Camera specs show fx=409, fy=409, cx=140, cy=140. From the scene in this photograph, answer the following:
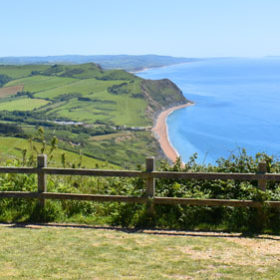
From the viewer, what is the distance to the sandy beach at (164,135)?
11569 cm

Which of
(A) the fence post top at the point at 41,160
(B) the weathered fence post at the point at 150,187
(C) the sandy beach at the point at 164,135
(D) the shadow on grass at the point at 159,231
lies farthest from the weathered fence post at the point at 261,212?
(C) the sandy beach at the point at 164,135

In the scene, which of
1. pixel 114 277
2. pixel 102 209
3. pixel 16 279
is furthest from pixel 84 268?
pixel 102 209

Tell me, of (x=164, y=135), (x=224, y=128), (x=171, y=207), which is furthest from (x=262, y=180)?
(x=224, y=128)

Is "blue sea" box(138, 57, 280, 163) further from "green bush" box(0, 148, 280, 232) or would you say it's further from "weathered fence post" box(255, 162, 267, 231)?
"weathered fence post" box(255, 162, 267, 231)

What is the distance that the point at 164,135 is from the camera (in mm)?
145375

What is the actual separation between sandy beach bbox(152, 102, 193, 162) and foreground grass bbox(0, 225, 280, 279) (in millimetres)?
89668

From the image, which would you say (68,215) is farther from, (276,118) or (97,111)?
(97,111)

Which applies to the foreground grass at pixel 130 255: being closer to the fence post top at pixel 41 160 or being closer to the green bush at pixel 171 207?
the green bush at pixel 171 207

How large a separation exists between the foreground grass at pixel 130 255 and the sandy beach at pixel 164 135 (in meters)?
89.7

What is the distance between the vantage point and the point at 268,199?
7973mm

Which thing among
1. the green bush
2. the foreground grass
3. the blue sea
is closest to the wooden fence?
the green bush

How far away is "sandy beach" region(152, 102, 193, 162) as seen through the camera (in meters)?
116

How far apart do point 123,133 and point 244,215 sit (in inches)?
5797

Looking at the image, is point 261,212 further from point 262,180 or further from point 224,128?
point 224,128
